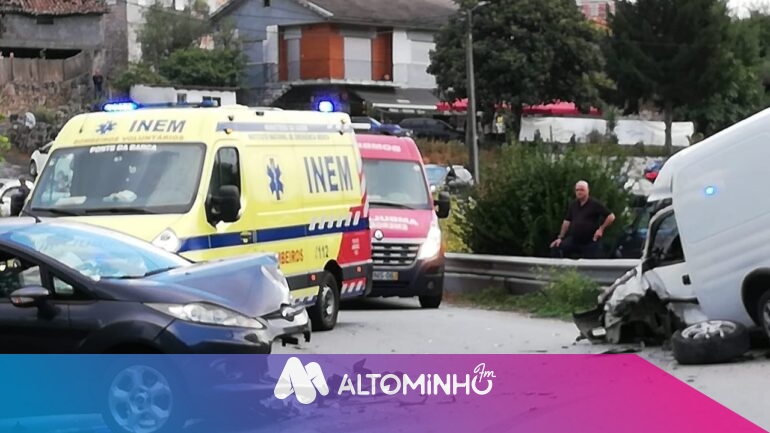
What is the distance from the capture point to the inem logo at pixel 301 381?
8859 millimetres

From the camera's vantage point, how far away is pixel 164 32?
6338cm

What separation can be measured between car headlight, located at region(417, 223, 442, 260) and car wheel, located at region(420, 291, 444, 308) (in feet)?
2.30

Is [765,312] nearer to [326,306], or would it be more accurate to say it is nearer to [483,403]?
[483,403]

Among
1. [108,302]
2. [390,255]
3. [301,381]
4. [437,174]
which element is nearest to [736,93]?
[437,174]

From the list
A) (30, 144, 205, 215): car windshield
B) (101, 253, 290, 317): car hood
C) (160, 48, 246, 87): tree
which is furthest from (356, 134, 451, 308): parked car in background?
(160, 48, 246, 87): tree

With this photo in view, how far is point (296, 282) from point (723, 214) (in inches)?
195

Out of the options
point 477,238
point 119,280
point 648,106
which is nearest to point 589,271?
point 477,238

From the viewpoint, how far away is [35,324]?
8.33 metres

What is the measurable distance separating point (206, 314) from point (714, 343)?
4884mm

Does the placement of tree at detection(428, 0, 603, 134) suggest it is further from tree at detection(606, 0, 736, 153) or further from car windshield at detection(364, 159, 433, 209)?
car windshield at detection(364, 159, 433, 209)

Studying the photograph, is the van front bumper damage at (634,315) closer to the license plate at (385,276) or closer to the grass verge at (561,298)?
the grass verge at (561,298)

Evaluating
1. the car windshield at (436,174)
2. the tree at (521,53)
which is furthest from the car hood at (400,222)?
the tree at (521,53)

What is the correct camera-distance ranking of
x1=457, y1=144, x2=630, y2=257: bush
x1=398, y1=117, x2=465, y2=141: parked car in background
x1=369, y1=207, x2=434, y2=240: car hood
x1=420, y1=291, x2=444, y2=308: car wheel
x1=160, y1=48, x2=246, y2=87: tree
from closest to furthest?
x1=369, y1=207, x2=434, y2=240: car hood
x1=420, y1=291, x2=444, y2=308: car wheel
x1=457, y1=144, x2=630, y2=257: bush
x1=160, y1=48, x2=246, y2=87: tree
x1=398, y1=117, x2=465, y2=141: parked car in background

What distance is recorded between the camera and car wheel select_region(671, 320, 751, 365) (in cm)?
1120
